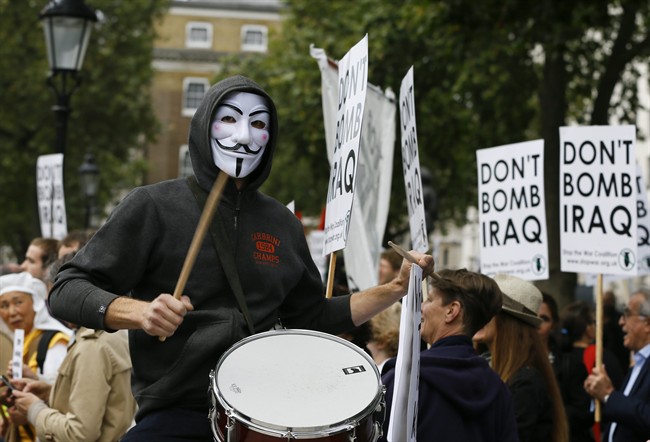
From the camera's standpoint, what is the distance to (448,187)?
96.3ft

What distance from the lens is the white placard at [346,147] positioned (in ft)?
18.0

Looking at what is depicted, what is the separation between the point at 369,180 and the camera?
863cm

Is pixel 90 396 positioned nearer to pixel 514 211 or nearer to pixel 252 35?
pixel 514 211

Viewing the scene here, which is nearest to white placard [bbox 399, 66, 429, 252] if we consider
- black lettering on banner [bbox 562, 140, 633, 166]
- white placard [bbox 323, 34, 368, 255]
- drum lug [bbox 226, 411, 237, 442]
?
white placard [bbox 323, 34, 368, 255]

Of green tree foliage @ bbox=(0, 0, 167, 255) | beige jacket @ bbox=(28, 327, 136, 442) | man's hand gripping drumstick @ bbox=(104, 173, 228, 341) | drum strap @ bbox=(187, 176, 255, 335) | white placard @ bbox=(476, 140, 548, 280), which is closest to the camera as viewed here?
man's hand gripping drumstick @ bbox=(104, 173, 228, 341)

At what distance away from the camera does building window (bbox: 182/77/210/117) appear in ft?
202

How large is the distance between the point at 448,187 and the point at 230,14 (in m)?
36.9

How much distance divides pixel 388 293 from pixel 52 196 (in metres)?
8.84

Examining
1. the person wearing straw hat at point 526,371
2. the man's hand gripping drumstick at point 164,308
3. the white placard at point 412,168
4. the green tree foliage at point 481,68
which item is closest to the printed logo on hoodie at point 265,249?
the man's hand gripping drumstick at point 164,308

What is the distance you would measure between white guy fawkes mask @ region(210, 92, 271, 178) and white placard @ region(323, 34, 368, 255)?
131 centimetres

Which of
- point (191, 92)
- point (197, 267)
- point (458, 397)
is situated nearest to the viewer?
point (197, 267)

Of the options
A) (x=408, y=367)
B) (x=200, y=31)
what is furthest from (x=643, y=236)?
(x=200, y=31)

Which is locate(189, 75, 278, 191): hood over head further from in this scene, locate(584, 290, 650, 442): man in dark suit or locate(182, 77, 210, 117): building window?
locate(182, 77, 210, 117): building window

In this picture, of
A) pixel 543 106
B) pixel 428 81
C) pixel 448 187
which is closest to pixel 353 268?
pixel 543 106
